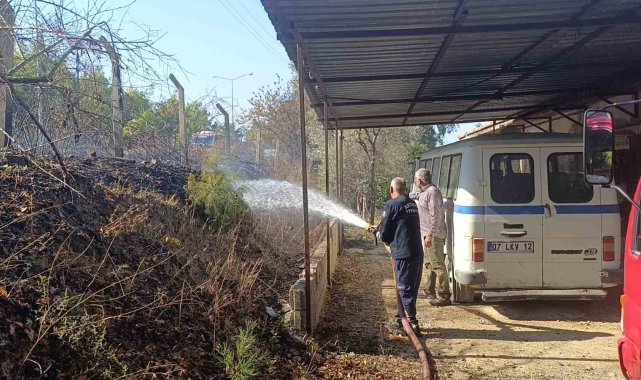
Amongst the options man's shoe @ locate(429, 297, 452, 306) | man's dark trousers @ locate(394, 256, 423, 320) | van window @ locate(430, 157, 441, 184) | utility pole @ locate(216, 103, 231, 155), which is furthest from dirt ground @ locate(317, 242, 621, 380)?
utility pole @ locate(216, 103, 231, 155)

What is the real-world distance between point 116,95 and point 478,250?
4.83 m

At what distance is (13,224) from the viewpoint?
15.1 ft

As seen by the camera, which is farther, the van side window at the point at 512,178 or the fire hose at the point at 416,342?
the van side window at the point at 512,178

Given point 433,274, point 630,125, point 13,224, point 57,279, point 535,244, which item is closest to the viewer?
point 57,279

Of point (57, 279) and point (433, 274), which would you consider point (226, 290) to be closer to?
point (57, 279)

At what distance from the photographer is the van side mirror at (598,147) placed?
3332mm

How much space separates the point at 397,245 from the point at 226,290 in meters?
2.15

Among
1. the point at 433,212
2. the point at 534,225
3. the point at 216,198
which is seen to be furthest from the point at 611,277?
the point at 216,198

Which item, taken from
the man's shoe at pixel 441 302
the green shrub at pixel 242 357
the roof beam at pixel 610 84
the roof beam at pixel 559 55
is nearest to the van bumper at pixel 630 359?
the green shrub at pixel 242 357

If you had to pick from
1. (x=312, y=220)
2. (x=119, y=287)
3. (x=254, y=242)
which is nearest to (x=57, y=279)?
(x=119, y=287)

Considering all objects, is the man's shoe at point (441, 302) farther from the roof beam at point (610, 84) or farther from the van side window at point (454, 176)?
the roof beam at point (610, 84)

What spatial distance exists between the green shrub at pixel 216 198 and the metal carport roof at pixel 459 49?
2.12 m

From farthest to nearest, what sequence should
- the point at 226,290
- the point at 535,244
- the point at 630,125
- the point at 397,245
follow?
the point at 630,125, the point at 535,244, the point at 397,245, the point at 226,290

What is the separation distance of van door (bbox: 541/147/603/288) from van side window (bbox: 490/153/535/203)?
282 mm
